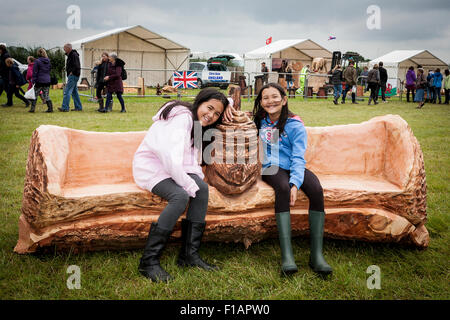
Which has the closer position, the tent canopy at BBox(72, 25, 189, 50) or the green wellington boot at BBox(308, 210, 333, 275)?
the green wellington boot at BBox(308, 210, 333, 275)

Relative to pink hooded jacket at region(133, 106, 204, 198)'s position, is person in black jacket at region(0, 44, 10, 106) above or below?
above

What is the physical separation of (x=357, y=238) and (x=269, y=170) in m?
0.85

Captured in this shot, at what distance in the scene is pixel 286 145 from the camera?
2.91m

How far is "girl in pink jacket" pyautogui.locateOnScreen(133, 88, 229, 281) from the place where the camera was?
7.84ft

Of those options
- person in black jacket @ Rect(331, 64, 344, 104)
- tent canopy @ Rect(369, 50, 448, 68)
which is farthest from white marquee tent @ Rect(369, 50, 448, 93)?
person in black jacket @ Rect(331, 64, 344, 104)

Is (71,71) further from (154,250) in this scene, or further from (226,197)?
(154,250)

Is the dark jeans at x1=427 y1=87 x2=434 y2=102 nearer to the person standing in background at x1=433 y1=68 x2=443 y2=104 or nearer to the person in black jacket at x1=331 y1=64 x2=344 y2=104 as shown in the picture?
the person standing in background at x1=433 y1=68 x2=443 y2=104

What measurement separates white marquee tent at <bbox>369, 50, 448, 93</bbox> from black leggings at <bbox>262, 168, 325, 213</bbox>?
19.6 meters

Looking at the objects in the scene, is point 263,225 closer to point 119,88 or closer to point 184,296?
point 184,296

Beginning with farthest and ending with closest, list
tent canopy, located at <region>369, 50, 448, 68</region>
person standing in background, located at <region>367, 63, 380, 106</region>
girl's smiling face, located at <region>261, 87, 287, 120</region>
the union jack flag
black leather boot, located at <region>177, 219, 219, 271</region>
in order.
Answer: tent canopy, located at <region>369, 50, 448, 68</region> → person standing in background, located at <region>367, 63, 380, 106</region> → the union jack flag → girl's smiling face, located at <region>261, 87, 287, 120</region> → black leather boot, located at <region>177, 219, 219, 271</region>

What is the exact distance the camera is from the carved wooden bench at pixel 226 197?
242cm

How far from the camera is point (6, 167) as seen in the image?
15.0 ft

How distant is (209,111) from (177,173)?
0.54m

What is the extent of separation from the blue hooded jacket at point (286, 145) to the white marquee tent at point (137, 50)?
14.7m
